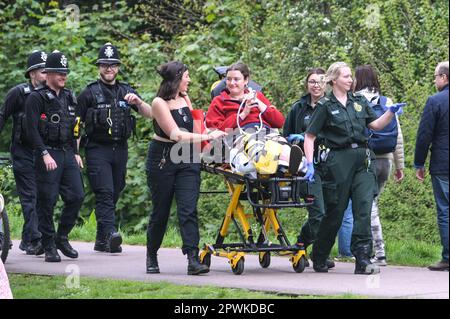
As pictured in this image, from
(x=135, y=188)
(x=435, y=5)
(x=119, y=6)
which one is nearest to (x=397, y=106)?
(x=435, y=5)

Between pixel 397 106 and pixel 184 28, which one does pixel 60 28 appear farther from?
pixel 397 106

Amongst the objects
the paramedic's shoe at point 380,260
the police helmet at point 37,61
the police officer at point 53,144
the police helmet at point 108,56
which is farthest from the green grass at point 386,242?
the police helmet at point 37,61

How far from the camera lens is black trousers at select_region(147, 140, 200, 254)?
10375mm

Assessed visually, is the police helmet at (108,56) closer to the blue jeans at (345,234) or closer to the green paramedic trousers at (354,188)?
the blue jeans at (345,234)

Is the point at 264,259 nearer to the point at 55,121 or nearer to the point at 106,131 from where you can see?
the point at 106,131

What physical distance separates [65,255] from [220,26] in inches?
296

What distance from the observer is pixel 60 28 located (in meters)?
19.6

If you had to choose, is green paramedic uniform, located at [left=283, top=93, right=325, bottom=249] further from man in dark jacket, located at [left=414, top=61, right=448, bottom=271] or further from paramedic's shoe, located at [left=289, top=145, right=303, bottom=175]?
man in dark jacket, located at [left=414, top=61, right=448, bottom=271]

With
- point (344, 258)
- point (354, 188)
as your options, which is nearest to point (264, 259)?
point (344, 258)

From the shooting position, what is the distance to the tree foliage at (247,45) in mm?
14492

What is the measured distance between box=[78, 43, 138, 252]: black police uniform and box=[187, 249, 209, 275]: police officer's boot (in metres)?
2.05

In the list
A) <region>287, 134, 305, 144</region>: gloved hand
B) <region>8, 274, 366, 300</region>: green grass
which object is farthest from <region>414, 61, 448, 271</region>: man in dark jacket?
<region>8, 274, 366, 300</region>: green grass

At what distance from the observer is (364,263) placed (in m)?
10.2

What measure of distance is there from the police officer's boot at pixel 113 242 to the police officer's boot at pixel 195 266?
6.67ft
